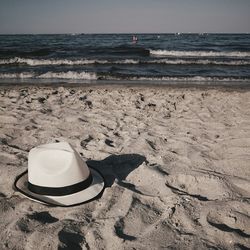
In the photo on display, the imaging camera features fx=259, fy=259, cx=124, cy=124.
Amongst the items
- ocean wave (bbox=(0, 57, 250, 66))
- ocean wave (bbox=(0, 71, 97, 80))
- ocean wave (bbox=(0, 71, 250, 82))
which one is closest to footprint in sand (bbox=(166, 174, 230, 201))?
ocean wave (bbox=(0, 71, 250, 82))

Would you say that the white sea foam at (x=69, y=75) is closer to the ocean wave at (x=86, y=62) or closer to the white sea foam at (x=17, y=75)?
the white sea foam at (x=17, y=75)

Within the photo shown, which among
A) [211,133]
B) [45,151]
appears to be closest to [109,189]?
[45,151]

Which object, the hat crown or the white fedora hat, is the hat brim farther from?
the hat crown

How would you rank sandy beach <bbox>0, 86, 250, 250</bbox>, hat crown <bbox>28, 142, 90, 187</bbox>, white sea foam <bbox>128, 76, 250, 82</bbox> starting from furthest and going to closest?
white sea foam <bbox>128, 76, 250, 82</bbox> → hat crown <bbox>28, 142, 90, 187</bbox> → sandy beach <bbox>0, 86, 250, 250</bbox>

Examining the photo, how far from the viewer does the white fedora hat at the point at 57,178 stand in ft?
7.00

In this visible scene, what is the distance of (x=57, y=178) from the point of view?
212 centimetres

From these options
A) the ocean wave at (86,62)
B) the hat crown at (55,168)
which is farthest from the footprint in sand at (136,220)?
the ocean wave at (86,62)

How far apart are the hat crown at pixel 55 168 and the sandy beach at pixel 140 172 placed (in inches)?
11.7

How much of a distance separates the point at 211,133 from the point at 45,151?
2.72 metres

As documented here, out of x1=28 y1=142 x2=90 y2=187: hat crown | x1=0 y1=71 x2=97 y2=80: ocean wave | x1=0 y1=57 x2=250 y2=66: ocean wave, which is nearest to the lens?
x1=28 y1=142 x2=90 y2=187: hat crown

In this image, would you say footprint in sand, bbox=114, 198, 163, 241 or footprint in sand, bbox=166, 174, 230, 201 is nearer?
footprint in sand, bbox=114, 198, 163, 241

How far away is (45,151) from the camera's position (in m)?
2.26

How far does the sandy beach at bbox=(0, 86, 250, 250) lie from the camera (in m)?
2.00

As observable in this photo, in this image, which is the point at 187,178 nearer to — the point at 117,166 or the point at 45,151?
the point at 117,166
